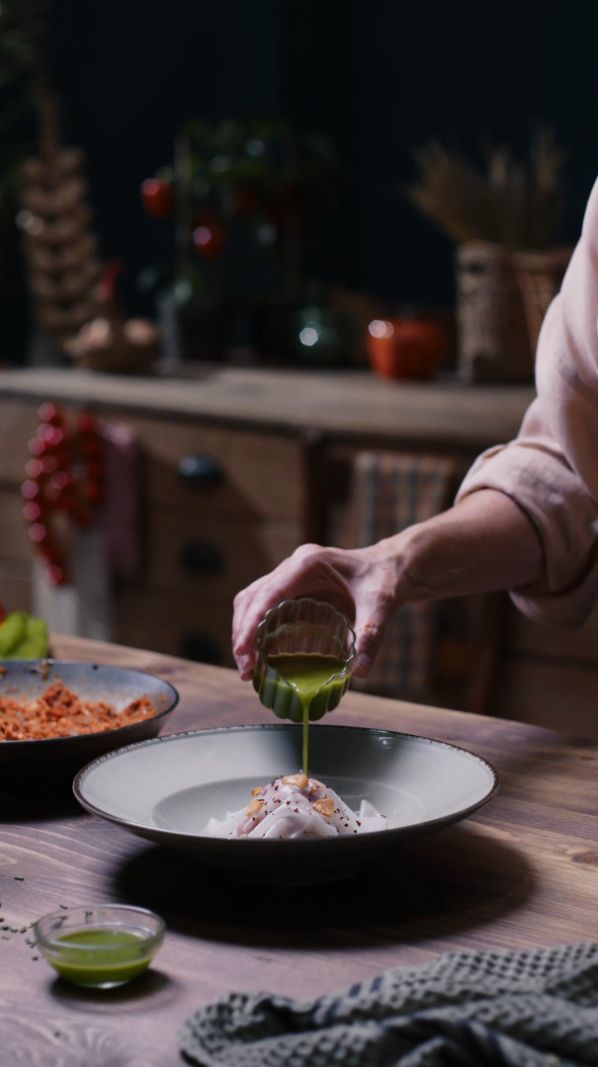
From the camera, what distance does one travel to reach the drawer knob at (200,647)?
10.4ft

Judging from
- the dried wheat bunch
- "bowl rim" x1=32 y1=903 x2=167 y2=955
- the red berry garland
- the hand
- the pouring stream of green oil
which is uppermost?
the dried wheat bunch

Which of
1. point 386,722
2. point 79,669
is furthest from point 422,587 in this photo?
point 79,669

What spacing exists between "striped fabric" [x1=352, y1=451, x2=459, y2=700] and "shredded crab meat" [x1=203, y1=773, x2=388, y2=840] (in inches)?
62.1

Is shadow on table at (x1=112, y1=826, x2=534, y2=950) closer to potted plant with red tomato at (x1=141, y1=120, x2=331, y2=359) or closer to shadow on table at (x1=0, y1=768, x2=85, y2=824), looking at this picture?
shadow on table at (x1=0, y1=768, x2=85, y2=824)

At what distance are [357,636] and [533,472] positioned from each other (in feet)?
1.14

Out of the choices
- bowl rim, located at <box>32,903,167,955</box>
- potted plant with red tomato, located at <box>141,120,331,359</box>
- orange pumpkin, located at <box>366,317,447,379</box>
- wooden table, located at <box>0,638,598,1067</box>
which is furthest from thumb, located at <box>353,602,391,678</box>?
potted plant with red tomato, located at <box>141,120,331,359</box>

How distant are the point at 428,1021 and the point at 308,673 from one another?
0.52 meters

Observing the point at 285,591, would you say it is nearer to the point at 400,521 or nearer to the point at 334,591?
the point at 334,591

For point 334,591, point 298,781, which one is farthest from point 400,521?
point 298,781

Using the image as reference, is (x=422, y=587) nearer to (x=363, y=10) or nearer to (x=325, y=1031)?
(x=325, y=1031)

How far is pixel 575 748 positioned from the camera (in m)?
1.42

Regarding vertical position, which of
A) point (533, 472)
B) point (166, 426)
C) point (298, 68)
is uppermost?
point (298, 68)

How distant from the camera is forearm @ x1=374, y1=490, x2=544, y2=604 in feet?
5.05

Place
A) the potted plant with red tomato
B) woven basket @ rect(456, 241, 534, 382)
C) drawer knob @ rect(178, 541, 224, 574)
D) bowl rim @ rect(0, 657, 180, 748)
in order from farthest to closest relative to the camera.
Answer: the potted plant with red tomato, woven basket @ rect(456, 241, 534, 382), drawer knob @ rect(178, 541, 224, 574), bowl rim @ rect(0, 657, 180, 748)
